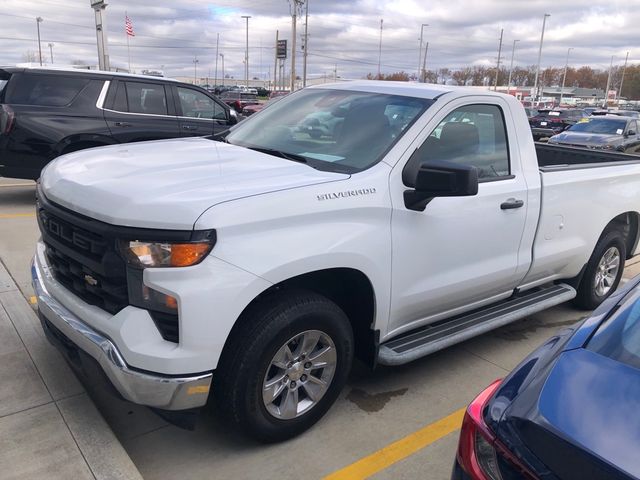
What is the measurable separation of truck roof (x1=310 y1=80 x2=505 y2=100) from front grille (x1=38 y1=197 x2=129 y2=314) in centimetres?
216

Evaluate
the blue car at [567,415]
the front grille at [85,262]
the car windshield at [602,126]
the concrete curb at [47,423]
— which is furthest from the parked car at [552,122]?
the blue car at [567,415]

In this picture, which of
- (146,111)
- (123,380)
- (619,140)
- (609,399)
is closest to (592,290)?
(609,399)

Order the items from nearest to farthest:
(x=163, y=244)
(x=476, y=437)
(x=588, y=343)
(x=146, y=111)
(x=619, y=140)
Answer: (x=476, y=437) < (x=588, y=343) < (x=163, y=244) < (x=146, y=111) < (x=619, y=140)

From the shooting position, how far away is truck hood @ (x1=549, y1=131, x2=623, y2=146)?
623 inches

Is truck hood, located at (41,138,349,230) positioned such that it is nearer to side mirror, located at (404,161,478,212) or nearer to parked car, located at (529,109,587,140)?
side mirror, located at (404,161,478,212)

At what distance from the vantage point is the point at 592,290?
5238 mm

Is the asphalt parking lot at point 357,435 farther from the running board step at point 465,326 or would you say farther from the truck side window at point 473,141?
the truck side window at point 473,141

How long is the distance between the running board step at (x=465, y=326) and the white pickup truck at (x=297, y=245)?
0.02m

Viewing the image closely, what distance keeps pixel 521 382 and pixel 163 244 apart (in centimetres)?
154

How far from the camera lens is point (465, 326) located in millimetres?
3814

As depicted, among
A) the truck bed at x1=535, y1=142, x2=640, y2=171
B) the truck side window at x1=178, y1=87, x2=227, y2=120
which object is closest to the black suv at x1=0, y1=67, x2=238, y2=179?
the truck side window at x1=178, y1=87, x2=227, y2=120

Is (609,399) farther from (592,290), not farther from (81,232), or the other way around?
(592,290)

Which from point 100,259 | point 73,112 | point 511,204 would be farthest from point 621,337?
point 73,112

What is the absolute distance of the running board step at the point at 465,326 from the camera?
337 cm
